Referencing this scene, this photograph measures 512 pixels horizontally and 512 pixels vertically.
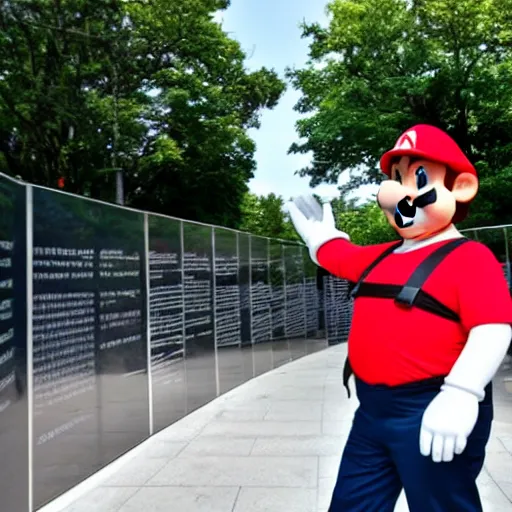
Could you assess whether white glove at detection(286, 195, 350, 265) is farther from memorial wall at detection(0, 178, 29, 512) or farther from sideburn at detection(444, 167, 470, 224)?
memorial wall at detection(0, 178, 29, 512)

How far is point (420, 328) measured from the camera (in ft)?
8.12

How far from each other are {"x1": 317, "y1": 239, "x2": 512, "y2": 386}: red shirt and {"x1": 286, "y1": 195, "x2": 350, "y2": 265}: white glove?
1.85ft

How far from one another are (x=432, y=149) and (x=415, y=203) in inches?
9.2

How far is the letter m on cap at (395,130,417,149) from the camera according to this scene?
2793 millimetres

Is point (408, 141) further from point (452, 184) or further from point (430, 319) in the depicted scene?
point (430, 319)

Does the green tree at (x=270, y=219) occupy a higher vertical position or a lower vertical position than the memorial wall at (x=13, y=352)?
higher

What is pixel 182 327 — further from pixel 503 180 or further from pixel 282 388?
pixel 503 180

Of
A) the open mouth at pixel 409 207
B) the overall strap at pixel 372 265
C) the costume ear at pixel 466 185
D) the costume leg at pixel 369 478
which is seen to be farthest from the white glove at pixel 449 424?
the costume ear at pixel 466 185

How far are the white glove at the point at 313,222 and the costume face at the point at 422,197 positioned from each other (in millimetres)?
420

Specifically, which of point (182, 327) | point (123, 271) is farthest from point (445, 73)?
point (123, 271)

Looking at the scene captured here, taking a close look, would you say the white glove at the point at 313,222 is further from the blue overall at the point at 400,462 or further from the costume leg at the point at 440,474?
the costume leg at the point at 440,474

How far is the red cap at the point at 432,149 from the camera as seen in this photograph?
273cm

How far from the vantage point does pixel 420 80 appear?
50.6ft

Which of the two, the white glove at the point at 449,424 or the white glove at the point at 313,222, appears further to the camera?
the white glove at the point at 313,222
